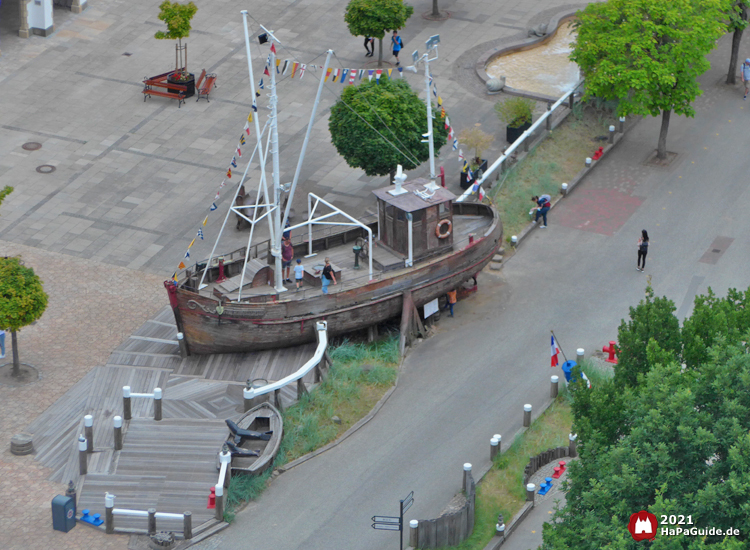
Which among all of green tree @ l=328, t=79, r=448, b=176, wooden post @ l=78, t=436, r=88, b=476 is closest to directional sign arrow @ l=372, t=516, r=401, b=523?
wooden post @ l=78, t=436, r=88, b=476

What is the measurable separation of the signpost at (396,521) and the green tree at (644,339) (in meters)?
5.96

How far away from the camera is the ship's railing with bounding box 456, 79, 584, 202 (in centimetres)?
4803

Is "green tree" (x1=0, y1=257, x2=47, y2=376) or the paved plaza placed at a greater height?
"green tree" (x1=0, y1=257, x2=47, y2=376)

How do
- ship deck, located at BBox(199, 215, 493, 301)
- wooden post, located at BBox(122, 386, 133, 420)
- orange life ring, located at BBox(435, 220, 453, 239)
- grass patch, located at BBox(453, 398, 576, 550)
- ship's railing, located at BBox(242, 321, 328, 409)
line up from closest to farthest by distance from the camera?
grass patch, located at BBox(453, 398, 576, 550)
wooden post, located at BBox(122, 386, 133, 420)
ship's railing, located at BBox(242, 321, 328, 409)
ship deck, located at BBox(199, 215, 493, 301)
orange life ring, located at BBox(435, 220, 453, 239)

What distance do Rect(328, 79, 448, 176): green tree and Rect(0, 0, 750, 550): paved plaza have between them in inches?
106

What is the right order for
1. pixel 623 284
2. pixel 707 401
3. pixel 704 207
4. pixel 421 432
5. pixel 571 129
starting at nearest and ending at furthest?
1. pixel 707 401
2. pixel 421 432
3. pixel 623 284
4. pixel 704 207
5. pixel 571 129

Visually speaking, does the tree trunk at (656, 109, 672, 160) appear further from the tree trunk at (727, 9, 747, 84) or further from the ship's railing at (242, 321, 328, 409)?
the ship's railing at (242, 321, 328, 409)

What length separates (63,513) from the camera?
32.1 meters

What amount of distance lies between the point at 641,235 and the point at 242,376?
15653mm

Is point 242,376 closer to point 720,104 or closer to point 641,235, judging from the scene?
point 641,235

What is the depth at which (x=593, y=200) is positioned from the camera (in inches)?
1895

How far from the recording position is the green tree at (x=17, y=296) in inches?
1404

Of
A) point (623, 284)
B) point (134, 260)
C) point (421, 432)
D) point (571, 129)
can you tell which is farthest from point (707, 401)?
point (571, 129)

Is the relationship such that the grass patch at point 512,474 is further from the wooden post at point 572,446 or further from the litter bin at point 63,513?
the litter bin at point 63,513
